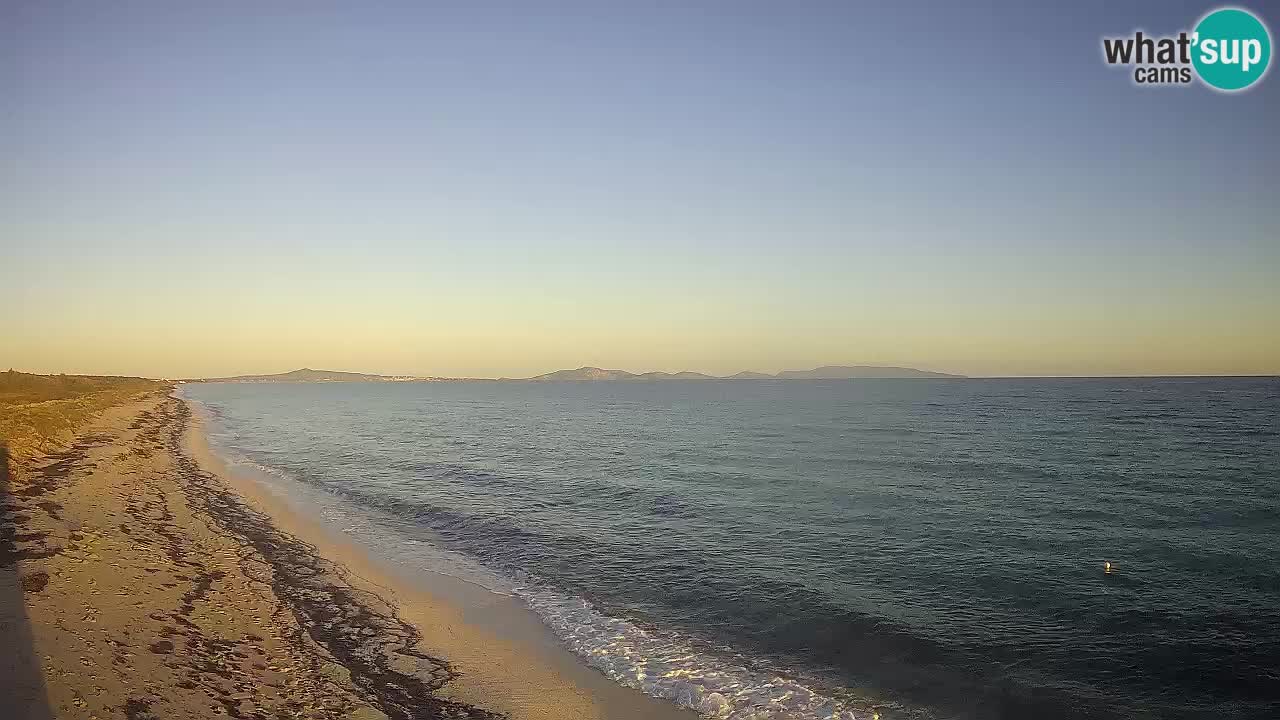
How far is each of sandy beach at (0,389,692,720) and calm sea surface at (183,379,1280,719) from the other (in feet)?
4.92

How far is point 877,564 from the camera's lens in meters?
17.7

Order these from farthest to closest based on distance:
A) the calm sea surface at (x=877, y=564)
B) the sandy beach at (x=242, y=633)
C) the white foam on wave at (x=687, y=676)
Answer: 1. the calm sea surface at (x=877, y=564)
2. the white foam on wave at (x=687, y=676)
3. the sandy beach at (x=242, y=633)

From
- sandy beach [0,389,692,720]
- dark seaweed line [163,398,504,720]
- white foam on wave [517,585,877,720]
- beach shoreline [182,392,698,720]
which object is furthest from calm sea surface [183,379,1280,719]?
dark seaweed line [163,398,504,720]

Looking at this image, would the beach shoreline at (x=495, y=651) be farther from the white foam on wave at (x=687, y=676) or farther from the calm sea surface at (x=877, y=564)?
the calm sea surface at (x=877, y=564)

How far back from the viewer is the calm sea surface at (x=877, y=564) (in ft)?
36.6

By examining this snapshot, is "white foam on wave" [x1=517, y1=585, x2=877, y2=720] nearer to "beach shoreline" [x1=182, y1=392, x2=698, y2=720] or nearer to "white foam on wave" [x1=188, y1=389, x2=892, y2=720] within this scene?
"white foam on wave" [x1=188, y1=389, x2=892, y2=720]

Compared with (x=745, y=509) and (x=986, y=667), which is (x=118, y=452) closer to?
(x=745, y=509)

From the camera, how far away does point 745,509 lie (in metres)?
25.0

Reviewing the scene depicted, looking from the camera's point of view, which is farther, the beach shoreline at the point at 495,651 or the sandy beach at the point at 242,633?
the beach shoreline at the point at 495,651

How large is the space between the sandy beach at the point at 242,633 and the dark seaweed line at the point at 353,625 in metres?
0.04

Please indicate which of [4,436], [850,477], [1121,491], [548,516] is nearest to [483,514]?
[548,516]

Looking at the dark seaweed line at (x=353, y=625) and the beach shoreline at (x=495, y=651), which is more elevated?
the dark seaweed line at (x=353, y=625)

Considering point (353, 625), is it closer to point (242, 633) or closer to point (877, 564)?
point (242, 633)

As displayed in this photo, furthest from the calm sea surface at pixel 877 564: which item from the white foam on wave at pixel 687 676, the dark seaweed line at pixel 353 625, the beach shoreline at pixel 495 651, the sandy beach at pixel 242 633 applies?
the dark seaweed line at pixel 353 625
